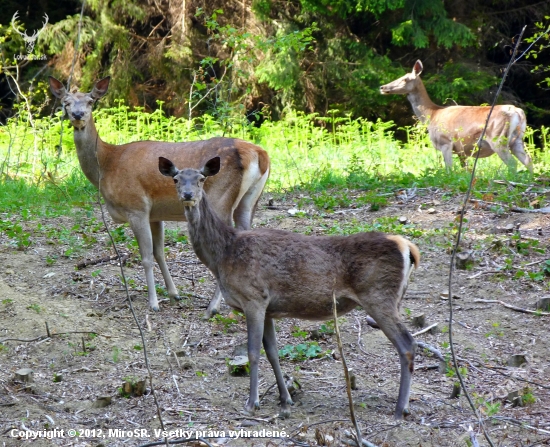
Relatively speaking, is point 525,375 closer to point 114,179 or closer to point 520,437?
point 520,437

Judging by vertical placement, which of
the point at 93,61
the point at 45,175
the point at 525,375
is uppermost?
the point at 93,61

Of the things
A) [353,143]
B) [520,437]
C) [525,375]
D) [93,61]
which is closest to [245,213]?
[525,375]

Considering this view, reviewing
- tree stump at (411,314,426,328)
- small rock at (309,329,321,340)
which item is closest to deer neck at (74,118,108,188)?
small rock at (309,329,321,340)

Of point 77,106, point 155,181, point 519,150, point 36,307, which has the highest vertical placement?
point 77,106

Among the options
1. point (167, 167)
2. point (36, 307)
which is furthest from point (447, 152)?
point (36, 307)

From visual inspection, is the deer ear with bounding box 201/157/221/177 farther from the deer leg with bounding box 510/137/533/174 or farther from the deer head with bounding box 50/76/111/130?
the deer leg with bounding box 510/137/533/174

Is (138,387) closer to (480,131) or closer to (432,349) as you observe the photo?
(432,349)

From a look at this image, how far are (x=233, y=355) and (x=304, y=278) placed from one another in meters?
1.19

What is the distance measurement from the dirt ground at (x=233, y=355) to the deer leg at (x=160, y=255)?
0.13 metres

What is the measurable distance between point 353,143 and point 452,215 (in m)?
5.91

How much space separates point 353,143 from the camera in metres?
14.6

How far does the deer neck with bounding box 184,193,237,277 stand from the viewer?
→ 5.45 m

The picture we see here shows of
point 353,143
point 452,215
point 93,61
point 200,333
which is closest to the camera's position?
point 200,333

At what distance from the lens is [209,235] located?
5.48 m
